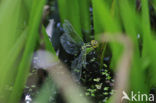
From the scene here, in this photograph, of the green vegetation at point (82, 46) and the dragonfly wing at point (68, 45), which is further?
the dragonfly wing at point (68, 45)

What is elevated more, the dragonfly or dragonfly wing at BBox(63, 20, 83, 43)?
dragonfly wing at BBox(63, 20, 83, 43)

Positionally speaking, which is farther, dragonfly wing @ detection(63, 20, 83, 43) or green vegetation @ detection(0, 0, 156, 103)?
dragonfly wing @ detection(63, 20, 83, 43)

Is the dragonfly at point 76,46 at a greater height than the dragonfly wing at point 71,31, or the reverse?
the dragonfly wing at point 71,31

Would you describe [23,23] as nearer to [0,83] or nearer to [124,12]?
[0,83]
